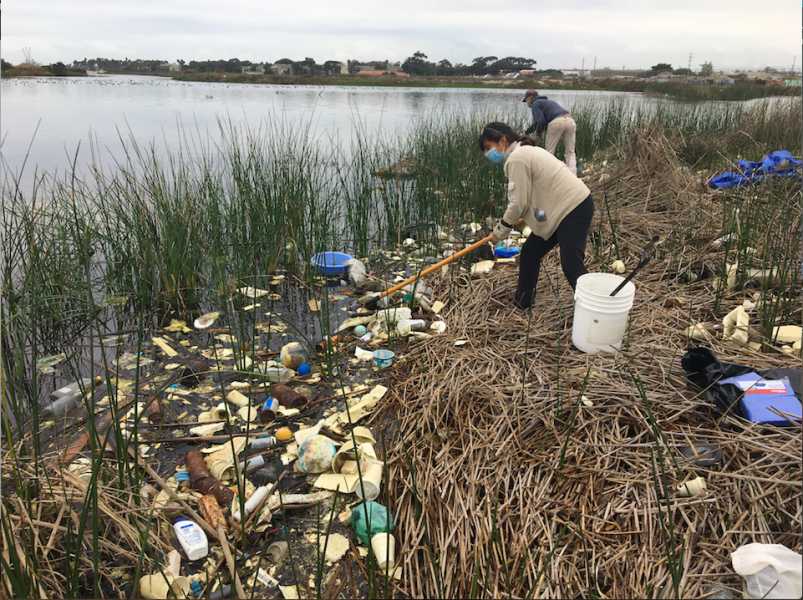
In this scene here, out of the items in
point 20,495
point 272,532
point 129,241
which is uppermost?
point 129,241

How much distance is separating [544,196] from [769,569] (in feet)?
8.32

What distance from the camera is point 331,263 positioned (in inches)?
205

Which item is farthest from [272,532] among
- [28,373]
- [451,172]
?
[451,172]

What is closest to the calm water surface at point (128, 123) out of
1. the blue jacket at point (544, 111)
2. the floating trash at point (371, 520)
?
the blue jacket at point (544, 111)

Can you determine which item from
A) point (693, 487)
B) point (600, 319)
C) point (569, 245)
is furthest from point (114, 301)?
point (693, 487)

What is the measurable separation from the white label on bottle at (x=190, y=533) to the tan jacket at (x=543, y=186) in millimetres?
2743

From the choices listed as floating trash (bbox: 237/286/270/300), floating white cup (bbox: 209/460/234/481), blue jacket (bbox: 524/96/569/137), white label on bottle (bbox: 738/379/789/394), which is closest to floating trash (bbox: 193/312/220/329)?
floating trash (bbox: 237/286/270/300)

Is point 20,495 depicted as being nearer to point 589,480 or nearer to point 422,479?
point 422,479

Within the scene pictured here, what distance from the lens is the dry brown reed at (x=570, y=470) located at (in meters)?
1.89

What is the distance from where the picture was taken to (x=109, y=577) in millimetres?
1919

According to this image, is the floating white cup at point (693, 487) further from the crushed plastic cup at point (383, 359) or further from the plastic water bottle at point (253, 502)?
the crushed plastic cup at point (383, 359)

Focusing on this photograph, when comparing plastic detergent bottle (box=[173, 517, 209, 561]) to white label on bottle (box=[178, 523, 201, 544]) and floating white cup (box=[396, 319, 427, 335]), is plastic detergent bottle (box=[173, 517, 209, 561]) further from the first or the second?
floating white cup (box=[396, 319, 427, 335])

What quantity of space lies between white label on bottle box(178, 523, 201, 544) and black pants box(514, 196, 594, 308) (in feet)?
8.38

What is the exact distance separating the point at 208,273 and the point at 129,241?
2.05 feet
